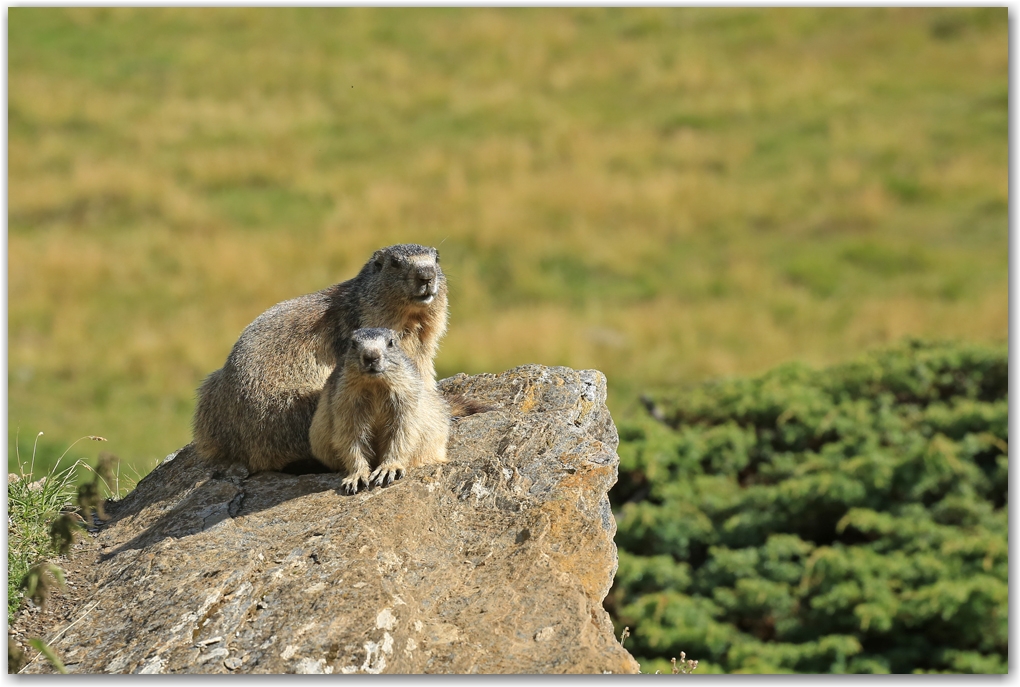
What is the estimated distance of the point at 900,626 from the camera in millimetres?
11258

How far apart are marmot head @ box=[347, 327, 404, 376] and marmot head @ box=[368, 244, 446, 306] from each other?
23.2 inches

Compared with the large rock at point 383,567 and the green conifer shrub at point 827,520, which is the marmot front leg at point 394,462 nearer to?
the large rock at point 383,567

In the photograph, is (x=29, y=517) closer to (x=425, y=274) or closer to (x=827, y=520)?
(x=425, y=274)

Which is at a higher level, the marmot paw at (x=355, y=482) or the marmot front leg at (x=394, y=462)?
the marmot front leg at (x=394, y=462)

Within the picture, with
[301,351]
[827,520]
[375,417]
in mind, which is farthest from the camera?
[827,520]

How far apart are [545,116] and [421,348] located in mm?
27980

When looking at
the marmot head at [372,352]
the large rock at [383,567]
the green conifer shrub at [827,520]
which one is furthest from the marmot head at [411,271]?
the green conifer shrub at [827,520]

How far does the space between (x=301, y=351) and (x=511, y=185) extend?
922 inches

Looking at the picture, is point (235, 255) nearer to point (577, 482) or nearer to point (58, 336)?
point (58, 336)

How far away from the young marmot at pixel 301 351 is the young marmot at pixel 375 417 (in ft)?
1.12

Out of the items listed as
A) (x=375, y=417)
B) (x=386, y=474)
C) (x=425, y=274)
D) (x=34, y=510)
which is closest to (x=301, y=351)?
(x=375, y=417)

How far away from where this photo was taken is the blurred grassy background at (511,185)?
74.8 feet

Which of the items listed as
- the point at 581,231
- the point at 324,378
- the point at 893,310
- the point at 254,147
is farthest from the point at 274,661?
the point at 254,147

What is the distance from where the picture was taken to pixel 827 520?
12.6 meters
